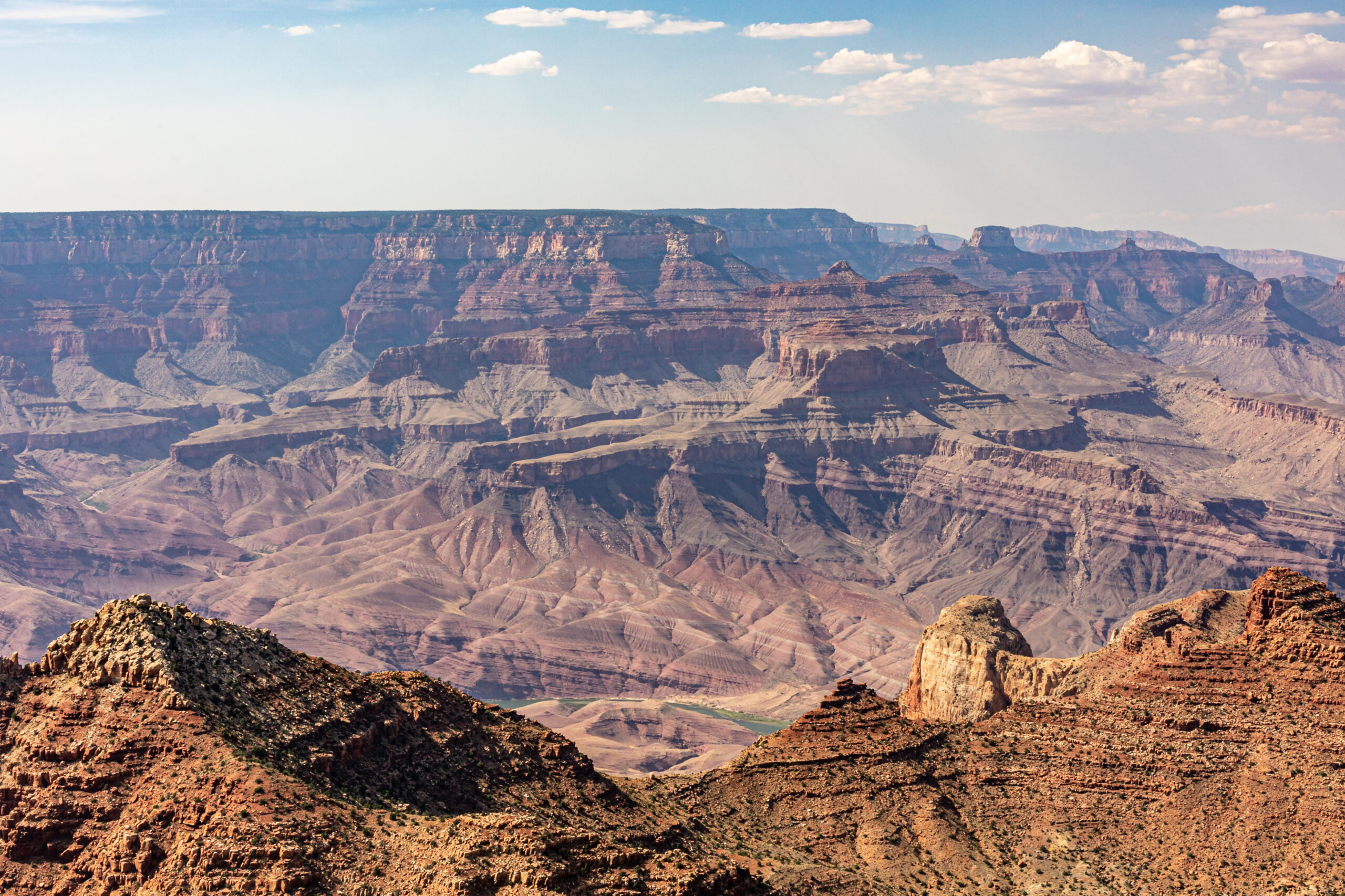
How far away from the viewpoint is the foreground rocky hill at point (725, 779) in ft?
135

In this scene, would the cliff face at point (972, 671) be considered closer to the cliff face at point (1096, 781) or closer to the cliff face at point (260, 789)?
the cliff face at point (1096, 781)

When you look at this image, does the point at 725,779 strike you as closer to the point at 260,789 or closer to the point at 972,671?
the point at 972,671

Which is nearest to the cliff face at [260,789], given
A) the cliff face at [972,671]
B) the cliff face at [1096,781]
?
the cliff face at [1096,781]

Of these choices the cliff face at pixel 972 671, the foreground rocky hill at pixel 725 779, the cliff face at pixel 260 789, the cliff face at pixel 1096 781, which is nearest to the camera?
Answer: the cliff face at pixel 260 789

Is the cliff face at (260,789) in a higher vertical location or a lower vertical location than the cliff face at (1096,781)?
higher

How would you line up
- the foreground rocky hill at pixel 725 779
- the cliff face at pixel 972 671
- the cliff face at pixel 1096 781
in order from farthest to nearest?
the cliff face at pixel 972 671
the cliff face at pixel 1096 781
the foreground rocky hill at pixel 725 779

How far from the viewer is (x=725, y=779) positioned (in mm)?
64438

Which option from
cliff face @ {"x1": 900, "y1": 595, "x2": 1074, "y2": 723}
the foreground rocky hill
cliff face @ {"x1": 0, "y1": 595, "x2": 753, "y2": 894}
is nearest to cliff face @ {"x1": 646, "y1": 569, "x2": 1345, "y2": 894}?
the foreground rocky hill

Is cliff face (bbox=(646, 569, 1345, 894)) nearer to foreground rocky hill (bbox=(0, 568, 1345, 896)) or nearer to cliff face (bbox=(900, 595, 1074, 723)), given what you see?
foreground rocky hill (bbox=(0, 568, 1345, 896))

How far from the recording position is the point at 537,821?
44.7 m

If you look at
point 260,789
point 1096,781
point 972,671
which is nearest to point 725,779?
point 972,671

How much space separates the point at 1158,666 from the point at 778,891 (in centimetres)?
2663

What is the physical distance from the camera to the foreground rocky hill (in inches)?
1620

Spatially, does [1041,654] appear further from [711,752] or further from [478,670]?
[478,670]
